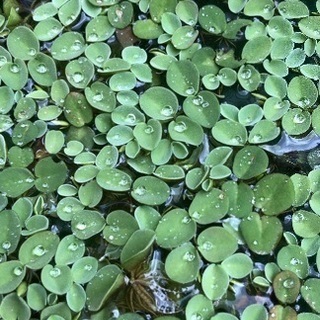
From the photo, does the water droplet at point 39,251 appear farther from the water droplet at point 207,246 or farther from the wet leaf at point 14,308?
the water droplet at point 207,246

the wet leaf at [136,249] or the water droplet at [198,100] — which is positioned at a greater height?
the water droplet at [198,100]

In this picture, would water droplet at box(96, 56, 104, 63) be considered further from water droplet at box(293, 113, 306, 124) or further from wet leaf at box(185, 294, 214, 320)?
wet leaf at box(185, 294, 214, 320)

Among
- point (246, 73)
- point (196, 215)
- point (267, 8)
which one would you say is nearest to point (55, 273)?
point (196, 215)

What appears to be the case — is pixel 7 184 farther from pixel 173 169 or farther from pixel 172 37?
pixel 172 37

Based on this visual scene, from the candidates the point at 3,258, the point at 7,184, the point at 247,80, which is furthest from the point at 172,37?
the point at 3,258

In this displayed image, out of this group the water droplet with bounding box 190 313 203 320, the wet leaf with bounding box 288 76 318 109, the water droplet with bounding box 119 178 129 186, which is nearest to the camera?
the water droplet with bounding box 190 313 203 320

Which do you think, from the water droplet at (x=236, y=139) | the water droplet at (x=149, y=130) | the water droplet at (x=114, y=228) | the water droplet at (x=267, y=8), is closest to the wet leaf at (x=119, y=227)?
the water droplet at (x=114, y=228)

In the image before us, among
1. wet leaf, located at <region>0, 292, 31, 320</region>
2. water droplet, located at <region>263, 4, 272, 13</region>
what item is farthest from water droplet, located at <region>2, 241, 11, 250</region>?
water droplet, located at <region>263, 4, 272, 13</region>

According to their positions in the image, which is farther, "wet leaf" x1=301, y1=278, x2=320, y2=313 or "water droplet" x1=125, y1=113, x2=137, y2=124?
"water droplet" x1=125, y1=113, x2=137, y2=124
